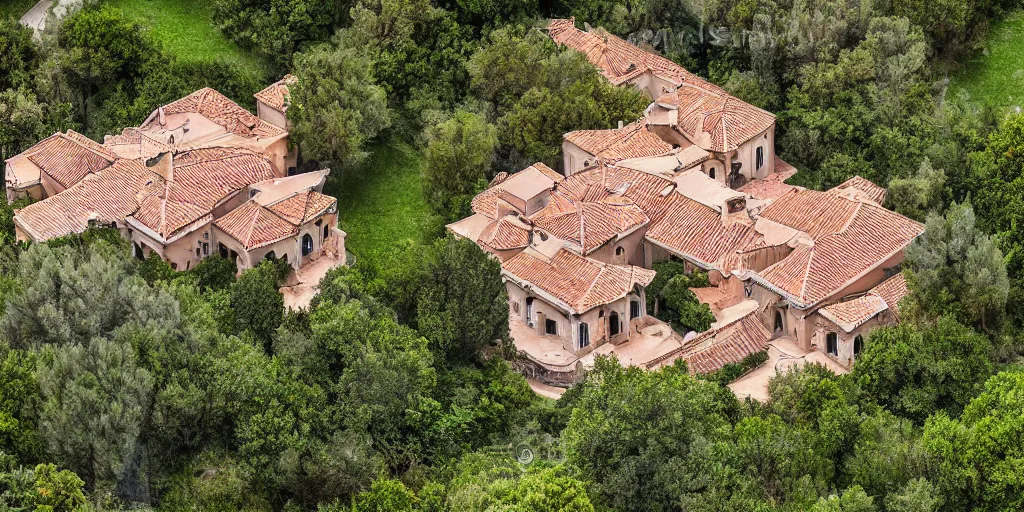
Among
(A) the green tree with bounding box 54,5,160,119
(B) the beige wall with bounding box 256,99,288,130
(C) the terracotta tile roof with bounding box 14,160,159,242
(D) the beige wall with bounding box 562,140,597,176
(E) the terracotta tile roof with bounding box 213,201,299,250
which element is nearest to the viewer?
(E) the terracotta tile roof with bounding box 213,201,299,250

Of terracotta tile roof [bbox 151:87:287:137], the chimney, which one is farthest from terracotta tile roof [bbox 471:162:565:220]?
the chimney

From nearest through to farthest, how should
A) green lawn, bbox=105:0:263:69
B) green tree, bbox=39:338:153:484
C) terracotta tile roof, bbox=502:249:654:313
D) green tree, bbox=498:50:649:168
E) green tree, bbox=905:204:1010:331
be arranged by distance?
1. green tree, bbox=39:338:153:484
2. green tree, bbox=905:204:1010:331
3. terracotta tile roof, bbox=502:249:654:313
4. green tree, bbox=498:50:649:168
5. green lawn, bbox=105:0:263:69

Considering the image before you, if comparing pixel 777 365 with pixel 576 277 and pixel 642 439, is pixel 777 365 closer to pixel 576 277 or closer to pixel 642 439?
pixel 576 277

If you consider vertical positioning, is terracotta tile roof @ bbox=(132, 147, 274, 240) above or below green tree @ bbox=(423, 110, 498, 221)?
above

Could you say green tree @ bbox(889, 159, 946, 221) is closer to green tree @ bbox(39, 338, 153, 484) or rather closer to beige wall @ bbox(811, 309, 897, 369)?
beige wall @ bbox(811, 309, 897, 369)

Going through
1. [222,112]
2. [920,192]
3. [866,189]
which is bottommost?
[866,189]

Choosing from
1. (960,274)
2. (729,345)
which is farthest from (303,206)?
(960,274)
